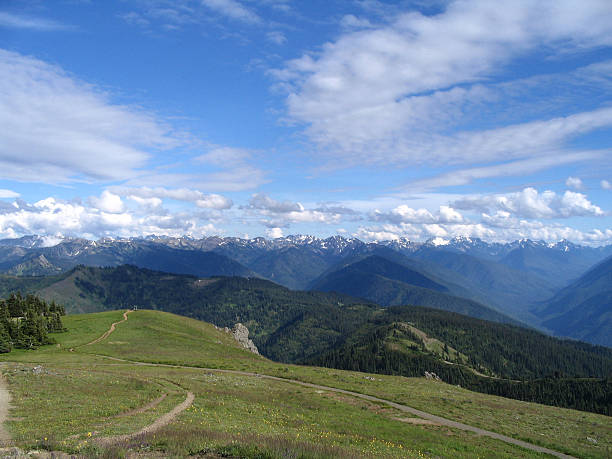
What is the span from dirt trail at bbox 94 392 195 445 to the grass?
28.9 inches

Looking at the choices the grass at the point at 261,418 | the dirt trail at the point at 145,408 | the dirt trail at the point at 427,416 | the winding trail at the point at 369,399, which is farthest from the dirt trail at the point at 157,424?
the dirt trail at the point at 427,416

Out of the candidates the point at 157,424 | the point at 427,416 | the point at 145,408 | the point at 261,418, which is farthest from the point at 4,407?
the point at 427,416

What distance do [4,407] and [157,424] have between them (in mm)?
14132

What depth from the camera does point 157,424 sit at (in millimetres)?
24297

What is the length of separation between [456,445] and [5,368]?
2139 inches

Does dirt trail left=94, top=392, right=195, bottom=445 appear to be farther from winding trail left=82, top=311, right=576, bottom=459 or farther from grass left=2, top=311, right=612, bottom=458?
grass left=2, top=311, right=612, bottom=458

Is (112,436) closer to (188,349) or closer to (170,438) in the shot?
(170,438)

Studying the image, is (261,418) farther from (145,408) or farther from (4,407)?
(4,407)

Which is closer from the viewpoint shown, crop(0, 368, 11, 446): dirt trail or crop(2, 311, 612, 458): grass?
crop(2, 311, 612, 458): grass

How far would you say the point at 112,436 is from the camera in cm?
2016

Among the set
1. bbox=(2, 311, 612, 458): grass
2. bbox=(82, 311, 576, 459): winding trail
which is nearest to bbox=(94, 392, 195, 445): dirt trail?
bbox=(82, 311, 576, 459): winding trail

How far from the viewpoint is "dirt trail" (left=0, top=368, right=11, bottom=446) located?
1931cm

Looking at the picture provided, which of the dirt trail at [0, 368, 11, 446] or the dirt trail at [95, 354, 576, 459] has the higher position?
the dirt trail at [0, 368, 11, 446]

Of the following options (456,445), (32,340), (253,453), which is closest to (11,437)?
(253,453)
